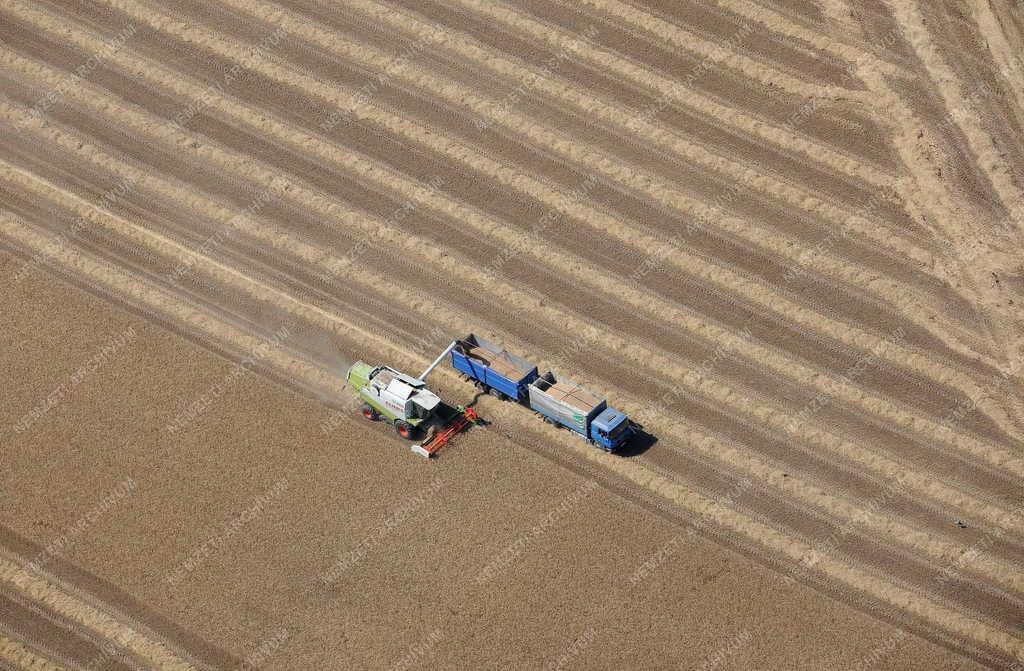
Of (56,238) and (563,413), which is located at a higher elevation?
(563,413)

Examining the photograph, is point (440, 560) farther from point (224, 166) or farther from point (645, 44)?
point (645, 44)

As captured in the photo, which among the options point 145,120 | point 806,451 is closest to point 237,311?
point 145,120

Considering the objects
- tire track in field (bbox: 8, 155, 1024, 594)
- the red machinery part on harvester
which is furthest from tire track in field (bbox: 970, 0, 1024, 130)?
the red machinery part on harvester

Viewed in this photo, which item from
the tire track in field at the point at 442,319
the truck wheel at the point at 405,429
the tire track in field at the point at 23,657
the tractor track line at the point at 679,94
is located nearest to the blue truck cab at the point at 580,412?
the tire track in field at the point at 442,319

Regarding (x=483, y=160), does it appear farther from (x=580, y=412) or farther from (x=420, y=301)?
(x=580, y=412)

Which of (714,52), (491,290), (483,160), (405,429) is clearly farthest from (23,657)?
(714,52)

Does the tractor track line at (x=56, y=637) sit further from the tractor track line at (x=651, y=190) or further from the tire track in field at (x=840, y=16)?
the tire track in field at (x=840, y=16)
